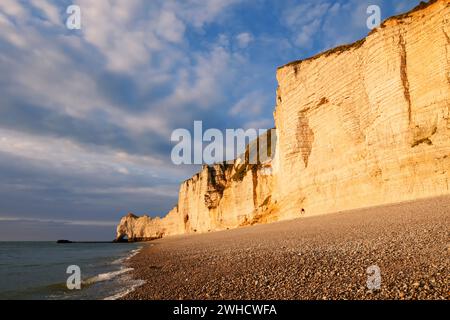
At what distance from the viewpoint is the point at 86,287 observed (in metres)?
11.3

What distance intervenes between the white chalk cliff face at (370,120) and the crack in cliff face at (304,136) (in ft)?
0.35

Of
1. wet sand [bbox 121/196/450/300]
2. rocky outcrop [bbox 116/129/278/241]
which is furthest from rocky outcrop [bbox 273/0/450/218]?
wet sand [bbox 121/196/450/300]

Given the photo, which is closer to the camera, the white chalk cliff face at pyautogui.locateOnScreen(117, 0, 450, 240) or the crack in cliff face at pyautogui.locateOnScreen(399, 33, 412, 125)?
the white chalk cliff face at pyautogui.locateOnScreen(117, 0, 450, 240)

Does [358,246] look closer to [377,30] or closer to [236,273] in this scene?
[236,273]

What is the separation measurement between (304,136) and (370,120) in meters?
9.28

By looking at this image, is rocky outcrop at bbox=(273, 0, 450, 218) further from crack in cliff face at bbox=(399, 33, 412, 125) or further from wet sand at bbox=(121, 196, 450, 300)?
wet sand at bbox=(121, 196, 450, 300)

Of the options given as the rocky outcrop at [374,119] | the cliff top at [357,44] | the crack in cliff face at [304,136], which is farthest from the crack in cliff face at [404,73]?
the crack in cliff face at [304,136]

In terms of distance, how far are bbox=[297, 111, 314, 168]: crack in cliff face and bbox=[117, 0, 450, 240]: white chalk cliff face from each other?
106 mm

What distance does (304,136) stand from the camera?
34.9 m

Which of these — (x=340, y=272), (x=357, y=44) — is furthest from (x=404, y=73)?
(x=340, y=272)

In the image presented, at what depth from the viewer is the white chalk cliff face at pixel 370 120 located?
70.0 ft

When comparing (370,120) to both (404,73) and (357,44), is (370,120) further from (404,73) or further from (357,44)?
(357,44)

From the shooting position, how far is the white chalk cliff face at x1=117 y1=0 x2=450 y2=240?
21.3 metres
